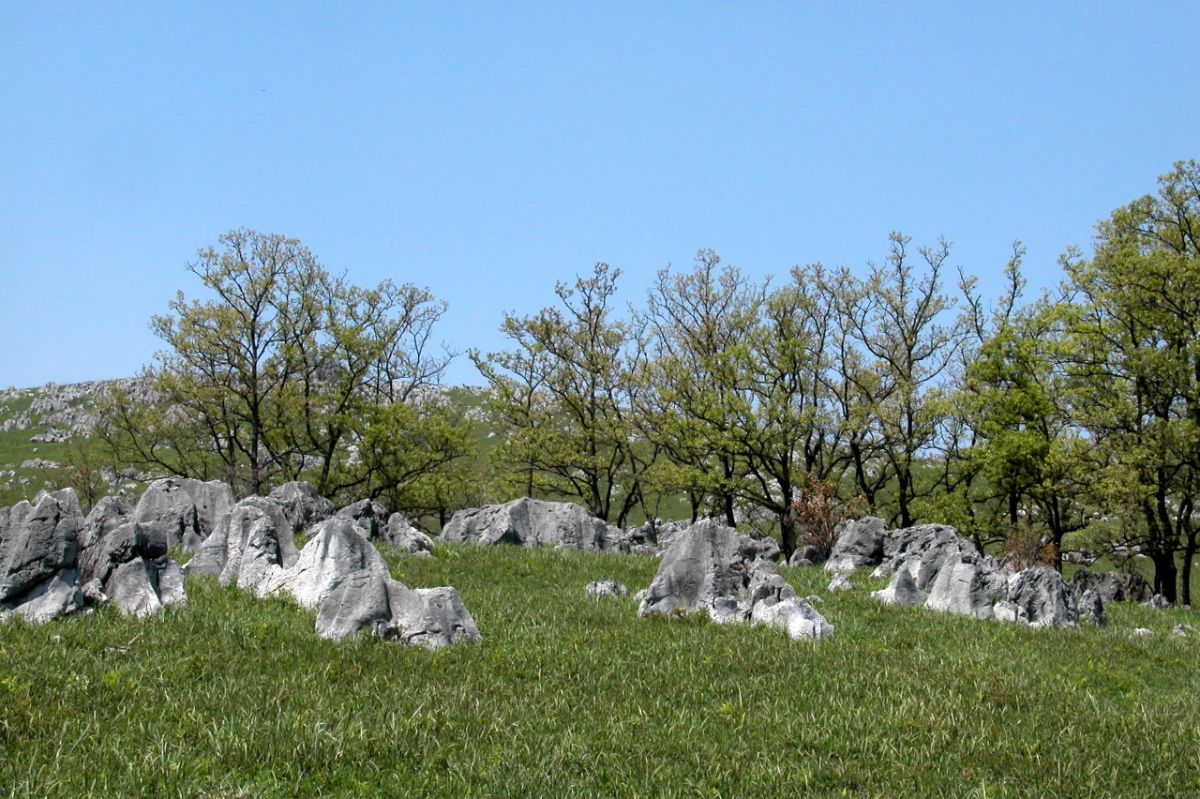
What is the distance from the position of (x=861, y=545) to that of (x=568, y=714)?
22.5m

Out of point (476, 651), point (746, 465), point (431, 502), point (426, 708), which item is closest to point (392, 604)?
point (476, 651)

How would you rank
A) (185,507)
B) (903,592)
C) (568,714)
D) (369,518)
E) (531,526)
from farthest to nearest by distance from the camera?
(531,526), (369,518), (185,507), (903,592), (568,714)

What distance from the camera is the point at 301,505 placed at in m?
31.8

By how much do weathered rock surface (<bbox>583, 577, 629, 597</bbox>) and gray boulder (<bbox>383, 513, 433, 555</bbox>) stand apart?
19.8 ft

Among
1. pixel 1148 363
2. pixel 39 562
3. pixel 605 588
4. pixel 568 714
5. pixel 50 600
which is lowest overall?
pixel 568 714

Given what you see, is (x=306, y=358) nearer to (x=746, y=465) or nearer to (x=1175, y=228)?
(x=746, y=465)

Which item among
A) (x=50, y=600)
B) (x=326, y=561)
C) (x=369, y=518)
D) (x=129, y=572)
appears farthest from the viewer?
(x=369, y=518)

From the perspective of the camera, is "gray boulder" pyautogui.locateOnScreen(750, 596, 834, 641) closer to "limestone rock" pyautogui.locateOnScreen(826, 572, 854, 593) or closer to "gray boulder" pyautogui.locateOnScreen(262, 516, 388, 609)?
"limestone rock" pyautogui.locateOnScreen(826, 572, 854, 593)

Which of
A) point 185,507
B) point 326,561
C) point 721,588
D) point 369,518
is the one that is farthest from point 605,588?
point 185,507

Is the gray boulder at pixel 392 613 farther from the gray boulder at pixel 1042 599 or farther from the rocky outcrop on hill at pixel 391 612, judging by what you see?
the gray boulder at pixel 1042 599

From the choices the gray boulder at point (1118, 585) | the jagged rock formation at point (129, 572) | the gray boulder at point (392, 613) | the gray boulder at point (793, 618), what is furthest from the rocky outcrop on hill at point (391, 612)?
the gray boulder at point (1118, 585)

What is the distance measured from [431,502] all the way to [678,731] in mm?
49946

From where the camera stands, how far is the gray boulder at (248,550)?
720 inches

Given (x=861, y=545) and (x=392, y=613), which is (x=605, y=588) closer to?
(x=392, y=613)
